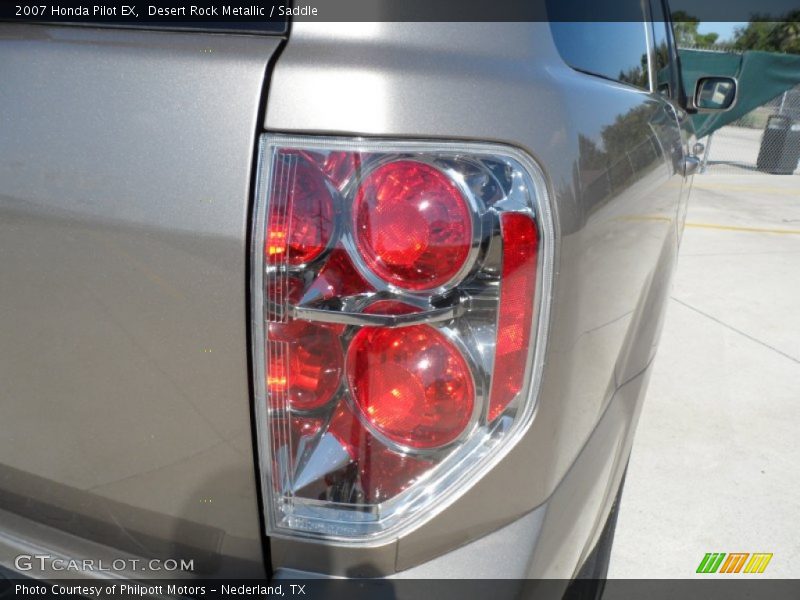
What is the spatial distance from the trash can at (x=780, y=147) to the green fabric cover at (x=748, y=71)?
659 mm

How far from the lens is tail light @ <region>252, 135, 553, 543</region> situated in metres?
0.90

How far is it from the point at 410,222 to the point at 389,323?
0.14 meters

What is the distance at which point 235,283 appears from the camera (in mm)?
929

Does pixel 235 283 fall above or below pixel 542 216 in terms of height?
below

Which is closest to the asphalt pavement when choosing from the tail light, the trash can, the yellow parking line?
the tail light

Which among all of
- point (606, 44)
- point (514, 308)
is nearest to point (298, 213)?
point (514, 308)

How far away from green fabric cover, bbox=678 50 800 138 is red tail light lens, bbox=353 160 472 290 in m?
12.6

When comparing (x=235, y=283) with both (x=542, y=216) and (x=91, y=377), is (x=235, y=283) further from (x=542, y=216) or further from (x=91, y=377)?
(x=542, y=216)

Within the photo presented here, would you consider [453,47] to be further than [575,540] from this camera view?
No

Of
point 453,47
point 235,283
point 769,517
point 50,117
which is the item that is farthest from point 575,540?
point 769,517

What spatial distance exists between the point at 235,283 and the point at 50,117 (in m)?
0.40

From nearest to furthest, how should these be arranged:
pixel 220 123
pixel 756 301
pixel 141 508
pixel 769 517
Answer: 1. pixel 220 123
2. pixel 141 508
3. pixel 769 517
4. pixel 756 301

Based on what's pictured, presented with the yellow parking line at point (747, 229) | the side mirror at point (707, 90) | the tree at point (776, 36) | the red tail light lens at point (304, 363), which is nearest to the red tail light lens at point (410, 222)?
the red tail light lens at point (304, 363)

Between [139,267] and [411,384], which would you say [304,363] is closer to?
[411,384]
